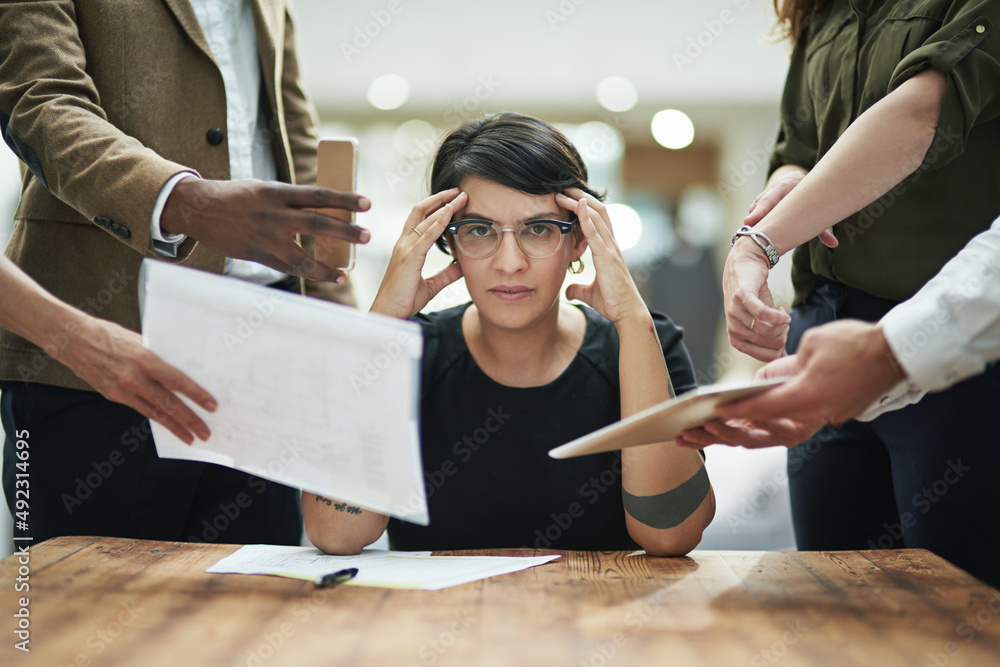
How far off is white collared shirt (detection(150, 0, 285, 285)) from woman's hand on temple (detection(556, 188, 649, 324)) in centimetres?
62

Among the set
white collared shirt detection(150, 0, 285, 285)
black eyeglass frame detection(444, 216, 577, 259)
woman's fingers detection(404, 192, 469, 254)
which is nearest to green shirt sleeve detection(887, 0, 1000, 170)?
black eyeglass frame detection(444, 216, 577, 259)

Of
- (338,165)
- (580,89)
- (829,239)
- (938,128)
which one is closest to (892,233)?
(829,239)

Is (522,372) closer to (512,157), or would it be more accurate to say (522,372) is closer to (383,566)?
(512,157)

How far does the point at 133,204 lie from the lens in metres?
1.15

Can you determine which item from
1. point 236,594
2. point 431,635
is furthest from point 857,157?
point 236,594

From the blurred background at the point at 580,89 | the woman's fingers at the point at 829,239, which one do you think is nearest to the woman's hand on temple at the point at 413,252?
the woman's fingers at the point at 829,239

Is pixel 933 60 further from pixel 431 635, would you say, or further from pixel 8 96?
pixel 8 96

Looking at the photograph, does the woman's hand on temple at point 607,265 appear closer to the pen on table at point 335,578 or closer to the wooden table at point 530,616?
the wooden table at point 530,616

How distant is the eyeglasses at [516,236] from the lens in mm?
1548

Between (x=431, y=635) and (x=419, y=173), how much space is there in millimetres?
5793

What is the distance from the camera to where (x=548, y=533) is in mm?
1533

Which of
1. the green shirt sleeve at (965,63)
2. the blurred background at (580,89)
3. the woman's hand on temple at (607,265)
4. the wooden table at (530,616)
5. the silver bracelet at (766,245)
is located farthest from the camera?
the blurred background at (580,89)

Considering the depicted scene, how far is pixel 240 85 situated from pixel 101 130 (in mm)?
426

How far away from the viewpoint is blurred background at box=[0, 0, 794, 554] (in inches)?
207
